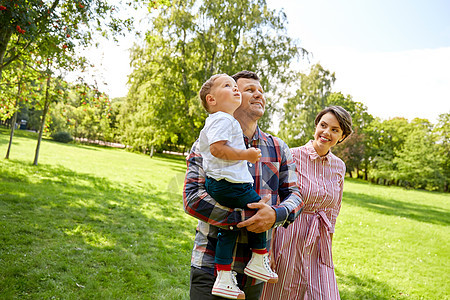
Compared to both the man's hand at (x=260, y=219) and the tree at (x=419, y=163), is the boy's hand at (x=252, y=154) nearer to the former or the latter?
the man's hand at (x=260, y=219)

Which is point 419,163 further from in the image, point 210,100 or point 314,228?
point 210,100

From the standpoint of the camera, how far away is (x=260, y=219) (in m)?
1.73

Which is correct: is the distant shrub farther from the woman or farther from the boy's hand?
the boy's hand

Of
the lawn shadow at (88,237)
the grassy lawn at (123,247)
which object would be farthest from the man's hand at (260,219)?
the lawn shadow at (88,237)

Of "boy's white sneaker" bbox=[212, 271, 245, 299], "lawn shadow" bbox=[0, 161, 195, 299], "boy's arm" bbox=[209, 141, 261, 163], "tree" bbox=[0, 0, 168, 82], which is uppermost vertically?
"tree" bbox=[0, 0, 168, 82]

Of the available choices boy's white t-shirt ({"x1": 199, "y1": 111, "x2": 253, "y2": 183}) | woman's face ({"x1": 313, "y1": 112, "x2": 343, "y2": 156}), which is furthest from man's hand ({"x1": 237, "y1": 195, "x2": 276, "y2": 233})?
woman's face ({"x1": 313, "y1": 112, "x2": 343, "y2": 156})

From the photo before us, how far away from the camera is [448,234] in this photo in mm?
12258

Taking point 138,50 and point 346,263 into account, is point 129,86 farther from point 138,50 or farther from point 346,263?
point 346,263

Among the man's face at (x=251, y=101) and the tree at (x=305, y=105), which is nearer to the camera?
the man's face at (x=251, y=101)

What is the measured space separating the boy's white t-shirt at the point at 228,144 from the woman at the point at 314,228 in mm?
1180

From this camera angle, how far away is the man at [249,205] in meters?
1.76

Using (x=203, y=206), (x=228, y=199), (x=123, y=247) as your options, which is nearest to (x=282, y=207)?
(x=228, y=199)

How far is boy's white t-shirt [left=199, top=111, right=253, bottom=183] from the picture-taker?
5.69 feet

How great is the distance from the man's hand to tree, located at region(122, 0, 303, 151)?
1622cm
